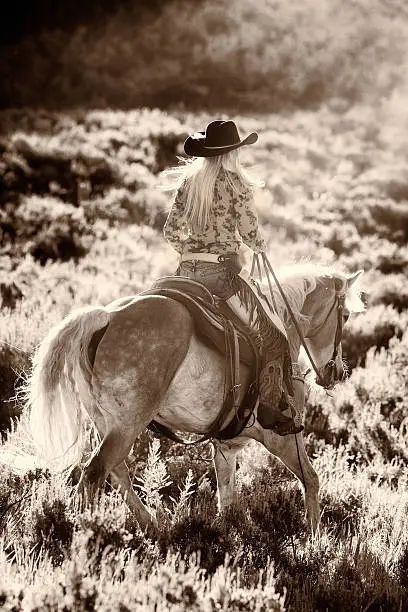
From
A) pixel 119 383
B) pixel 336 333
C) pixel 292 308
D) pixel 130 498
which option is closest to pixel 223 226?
pixel 292 308

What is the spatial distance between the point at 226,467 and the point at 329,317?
1.47 meters

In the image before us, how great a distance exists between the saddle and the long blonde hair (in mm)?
428

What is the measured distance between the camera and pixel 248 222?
5227mm

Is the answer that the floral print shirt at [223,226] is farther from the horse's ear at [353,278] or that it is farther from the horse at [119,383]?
the horse's ear at [353,278]

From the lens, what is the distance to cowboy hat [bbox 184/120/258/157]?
5.18 m

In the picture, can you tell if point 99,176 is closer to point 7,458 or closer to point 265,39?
point 7,458

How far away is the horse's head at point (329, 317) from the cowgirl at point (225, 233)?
855 millimetres

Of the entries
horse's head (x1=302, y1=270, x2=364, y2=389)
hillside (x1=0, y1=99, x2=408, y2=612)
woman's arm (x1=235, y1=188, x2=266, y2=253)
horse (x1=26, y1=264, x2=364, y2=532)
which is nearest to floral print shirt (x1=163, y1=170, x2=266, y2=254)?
woman's arm (x1=235, y1=188, x2=266, y2=253)

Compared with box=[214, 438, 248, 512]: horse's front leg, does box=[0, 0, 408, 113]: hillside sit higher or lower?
higher

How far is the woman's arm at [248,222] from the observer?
522 centimetres

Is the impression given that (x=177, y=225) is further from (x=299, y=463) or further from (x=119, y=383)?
(x=299, y=463)

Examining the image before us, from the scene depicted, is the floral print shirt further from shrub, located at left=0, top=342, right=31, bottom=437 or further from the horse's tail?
shrub, located at left=0, top=342, right=31, bottom=437

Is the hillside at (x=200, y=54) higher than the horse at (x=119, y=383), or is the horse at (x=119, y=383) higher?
the hillside at (x=200, y=54)

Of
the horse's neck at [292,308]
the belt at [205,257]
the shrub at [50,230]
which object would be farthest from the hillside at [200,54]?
the belt at [205,257]
